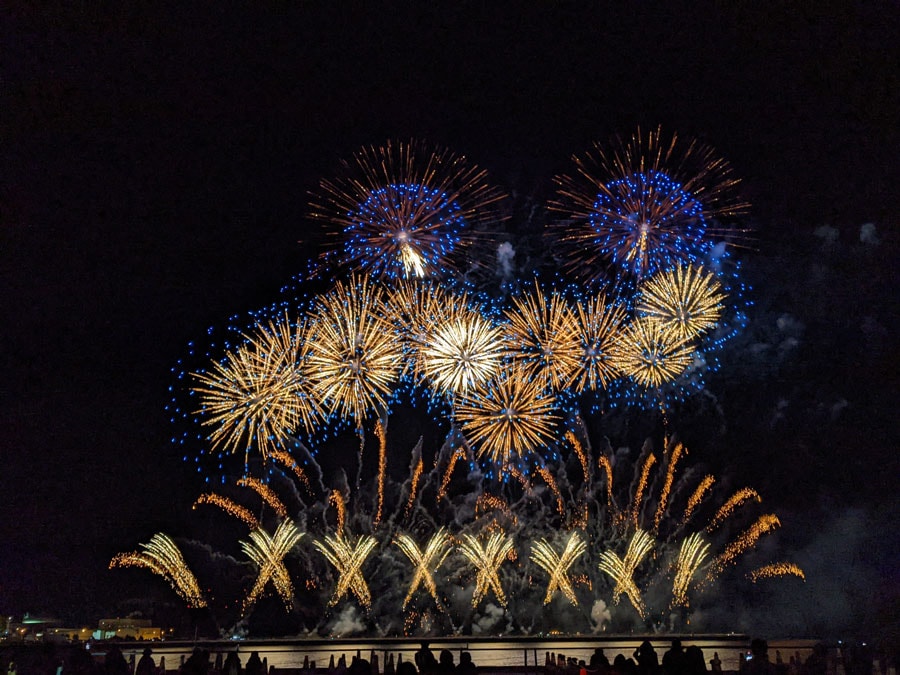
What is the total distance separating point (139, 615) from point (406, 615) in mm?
23235

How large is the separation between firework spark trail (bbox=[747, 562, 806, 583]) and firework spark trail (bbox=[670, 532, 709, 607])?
5461 mm

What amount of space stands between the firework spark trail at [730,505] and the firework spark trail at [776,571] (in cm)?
602

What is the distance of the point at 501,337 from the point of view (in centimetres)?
3403

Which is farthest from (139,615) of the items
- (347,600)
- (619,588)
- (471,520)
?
(619,588)

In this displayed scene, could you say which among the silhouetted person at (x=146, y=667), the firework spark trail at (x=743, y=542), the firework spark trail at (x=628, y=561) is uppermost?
the firework spark trail at (x=743, y=542)

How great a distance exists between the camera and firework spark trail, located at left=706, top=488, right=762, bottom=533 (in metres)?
56.1

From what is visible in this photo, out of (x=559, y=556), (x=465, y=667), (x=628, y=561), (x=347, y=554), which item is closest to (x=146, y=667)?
(x=465, y=667)

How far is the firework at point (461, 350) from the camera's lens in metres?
33.8

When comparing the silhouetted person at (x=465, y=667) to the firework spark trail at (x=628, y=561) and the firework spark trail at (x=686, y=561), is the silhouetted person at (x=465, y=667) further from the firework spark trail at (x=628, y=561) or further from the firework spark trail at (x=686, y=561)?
the firework spark trail at (x=686, y=561)

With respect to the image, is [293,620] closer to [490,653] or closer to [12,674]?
[490,653]

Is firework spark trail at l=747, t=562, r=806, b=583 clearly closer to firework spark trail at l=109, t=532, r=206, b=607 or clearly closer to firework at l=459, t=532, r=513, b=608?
firework at l=459, t=532, r=513, b=608

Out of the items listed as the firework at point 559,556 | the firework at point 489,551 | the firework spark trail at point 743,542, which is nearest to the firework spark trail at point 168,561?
the firework at point 489,551

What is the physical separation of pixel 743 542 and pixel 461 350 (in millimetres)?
36192

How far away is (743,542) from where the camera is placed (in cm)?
5919
